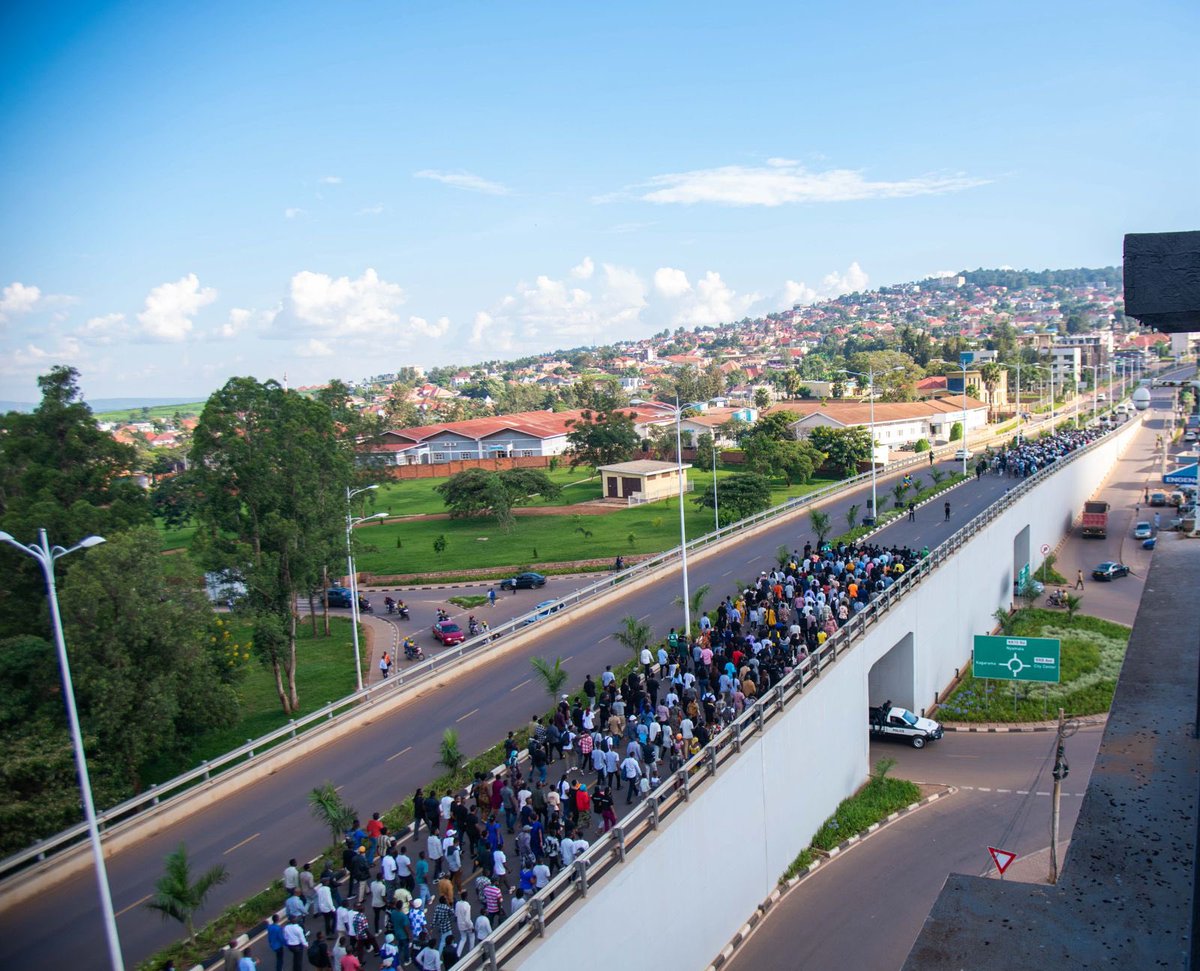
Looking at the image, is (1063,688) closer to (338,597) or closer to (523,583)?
(523,583)

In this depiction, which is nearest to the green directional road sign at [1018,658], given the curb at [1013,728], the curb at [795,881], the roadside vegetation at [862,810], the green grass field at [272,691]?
the curb at [1013,728]

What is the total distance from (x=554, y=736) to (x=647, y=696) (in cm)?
287

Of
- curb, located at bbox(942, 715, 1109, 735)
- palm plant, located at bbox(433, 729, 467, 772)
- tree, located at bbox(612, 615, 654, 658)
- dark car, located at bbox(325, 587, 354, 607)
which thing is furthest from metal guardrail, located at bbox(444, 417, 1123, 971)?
dark car, located at bbox(325, 587, 354, 607)

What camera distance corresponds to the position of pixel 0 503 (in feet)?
91.2

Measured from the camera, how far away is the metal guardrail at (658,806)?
36.1 feet

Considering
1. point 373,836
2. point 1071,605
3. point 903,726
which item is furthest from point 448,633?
point 1071,605

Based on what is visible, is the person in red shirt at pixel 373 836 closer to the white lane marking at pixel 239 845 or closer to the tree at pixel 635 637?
the white lane marking at pixel 239 845

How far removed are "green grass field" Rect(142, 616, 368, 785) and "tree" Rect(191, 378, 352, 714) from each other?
1128 millimetres

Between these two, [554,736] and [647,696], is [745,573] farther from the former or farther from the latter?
[554,736]

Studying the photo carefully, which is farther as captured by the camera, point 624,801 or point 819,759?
point 819,759

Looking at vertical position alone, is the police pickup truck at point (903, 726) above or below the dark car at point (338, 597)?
below

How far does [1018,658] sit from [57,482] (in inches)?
1130

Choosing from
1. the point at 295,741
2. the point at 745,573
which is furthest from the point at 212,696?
the point at 745,573

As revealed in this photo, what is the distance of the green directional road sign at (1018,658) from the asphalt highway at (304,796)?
8779 millimetres
